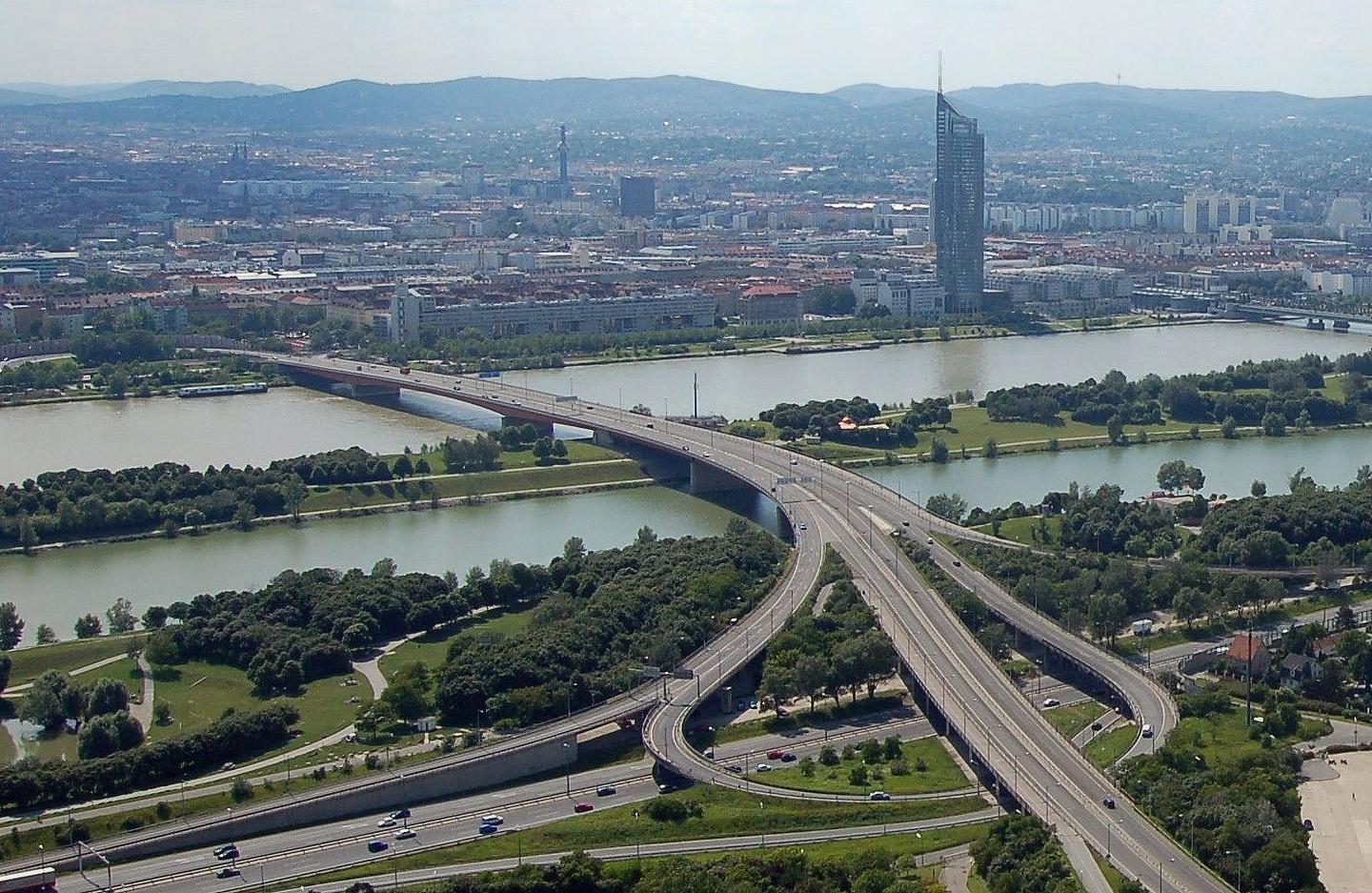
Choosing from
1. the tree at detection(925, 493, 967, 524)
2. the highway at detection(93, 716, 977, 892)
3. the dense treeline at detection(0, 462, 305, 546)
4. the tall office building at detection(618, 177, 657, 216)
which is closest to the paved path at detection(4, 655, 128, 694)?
the highway at detection(93, 716, 977, 892)

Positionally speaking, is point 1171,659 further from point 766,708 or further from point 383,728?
point 383,728

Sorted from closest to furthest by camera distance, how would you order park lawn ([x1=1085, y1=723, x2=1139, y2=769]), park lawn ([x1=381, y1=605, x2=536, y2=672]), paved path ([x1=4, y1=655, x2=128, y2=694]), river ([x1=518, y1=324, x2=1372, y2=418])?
park lawn ([x1=1085, y1=723, x2=1139, y2=769]) → paved path ([x1=4, y1=655, x2=128, y2=694]) → park lawn ([x1=381, y1=605, x2=536, y2=672]) → river ([x1=518, y1=324, x2=1372, y2=418])

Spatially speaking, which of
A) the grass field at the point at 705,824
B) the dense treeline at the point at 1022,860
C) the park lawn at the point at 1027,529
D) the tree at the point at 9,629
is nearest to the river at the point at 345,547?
the tree at the point at 9,629

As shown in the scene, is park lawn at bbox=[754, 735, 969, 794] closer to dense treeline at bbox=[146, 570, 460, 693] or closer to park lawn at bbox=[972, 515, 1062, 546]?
dense treeline at bbox=[146, 570, 460, 693]

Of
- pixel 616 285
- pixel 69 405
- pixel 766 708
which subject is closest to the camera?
pixel 766 708

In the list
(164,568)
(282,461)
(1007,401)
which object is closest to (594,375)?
(1007,401)

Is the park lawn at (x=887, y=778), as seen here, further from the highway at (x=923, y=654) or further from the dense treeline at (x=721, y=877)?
the dense treeline at (x=721, y=877)
